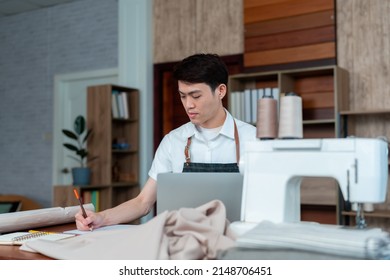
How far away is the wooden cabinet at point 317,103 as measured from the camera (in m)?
3.73

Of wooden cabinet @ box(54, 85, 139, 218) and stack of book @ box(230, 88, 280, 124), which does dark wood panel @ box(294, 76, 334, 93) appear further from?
wooden cabinet @ box(54, 85, 139, 218)

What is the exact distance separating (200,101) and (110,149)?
2779 millimetres

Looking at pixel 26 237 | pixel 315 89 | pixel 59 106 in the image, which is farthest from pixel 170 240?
pixel 59 106

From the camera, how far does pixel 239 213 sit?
57.2 inches

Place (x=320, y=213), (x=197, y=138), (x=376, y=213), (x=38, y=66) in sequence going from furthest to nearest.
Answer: (x=38, y=66), (x=320, y=213), (x=376, y=213), (x=197, y=138)

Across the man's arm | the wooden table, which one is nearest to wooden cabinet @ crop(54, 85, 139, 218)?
the man's arm

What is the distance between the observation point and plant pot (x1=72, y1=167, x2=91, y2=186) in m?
4.61

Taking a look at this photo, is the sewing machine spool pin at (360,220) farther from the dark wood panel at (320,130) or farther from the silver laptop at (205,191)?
the dark wood panel at (320,130)

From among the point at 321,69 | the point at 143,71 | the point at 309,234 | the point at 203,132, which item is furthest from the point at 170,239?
the point at 143,71

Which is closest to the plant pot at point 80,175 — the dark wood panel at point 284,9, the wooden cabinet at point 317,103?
the wooden cabinet at point 317,103

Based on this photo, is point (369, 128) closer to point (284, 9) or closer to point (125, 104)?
point (284, 9)

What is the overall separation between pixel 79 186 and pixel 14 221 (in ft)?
9.12

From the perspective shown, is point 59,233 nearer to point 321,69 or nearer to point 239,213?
point 239,213

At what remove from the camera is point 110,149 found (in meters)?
4.61
